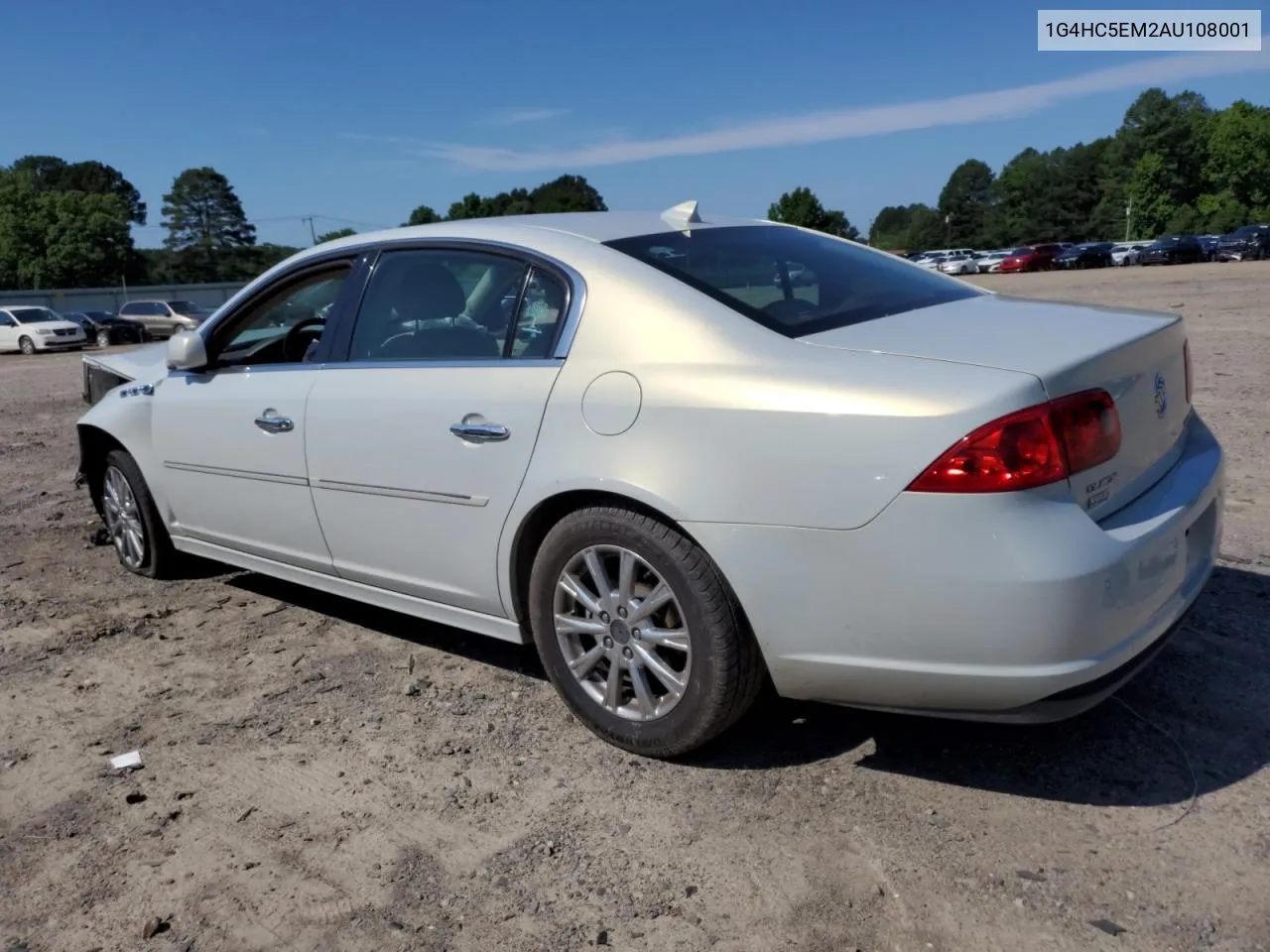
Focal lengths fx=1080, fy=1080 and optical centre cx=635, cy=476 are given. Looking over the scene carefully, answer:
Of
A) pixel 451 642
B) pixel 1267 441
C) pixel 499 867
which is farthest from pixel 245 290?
pixel 1267 441

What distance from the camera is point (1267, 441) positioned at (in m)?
6.81

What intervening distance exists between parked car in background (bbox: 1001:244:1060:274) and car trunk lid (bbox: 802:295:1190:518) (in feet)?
216

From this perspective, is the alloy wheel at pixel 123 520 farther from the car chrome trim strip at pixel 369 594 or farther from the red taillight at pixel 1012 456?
the red taillight at pixel 1012 456

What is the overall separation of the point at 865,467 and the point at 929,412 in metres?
0.20

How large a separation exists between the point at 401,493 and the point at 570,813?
4.11 ft

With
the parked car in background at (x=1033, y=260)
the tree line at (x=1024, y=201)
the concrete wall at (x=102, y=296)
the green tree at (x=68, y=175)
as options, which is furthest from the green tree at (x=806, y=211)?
the green tree at (x=68, y=175)

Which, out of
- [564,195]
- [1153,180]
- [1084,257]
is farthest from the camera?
[1153,180]

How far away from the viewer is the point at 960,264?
225 ft

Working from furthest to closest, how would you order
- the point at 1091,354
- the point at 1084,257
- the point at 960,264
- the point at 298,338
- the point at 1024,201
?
the point at 1024,201 → the point at 960,264 → the point at 1084,257 → the point at 298,338 → the point at 1091,354

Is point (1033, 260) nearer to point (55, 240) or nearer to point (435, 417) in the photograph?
point (435, 417)

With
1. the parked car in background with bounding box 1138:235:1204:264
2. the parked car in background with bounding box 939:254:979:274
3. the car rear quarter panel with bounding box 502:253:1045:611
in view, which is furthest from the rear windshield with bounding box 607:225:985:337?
the parked car in background with bounding box 939:254:979:274

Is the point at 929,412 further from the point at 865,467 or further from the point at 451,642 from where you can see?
the point at 451,642

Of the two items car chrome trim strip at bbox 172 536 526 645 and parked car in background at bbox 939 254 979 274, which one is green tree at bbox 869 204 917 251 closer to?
parked car in background at bbox 939 254 979 274

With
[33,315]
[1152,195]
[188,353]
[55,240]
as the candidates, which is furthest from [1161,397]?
[1152,195]
